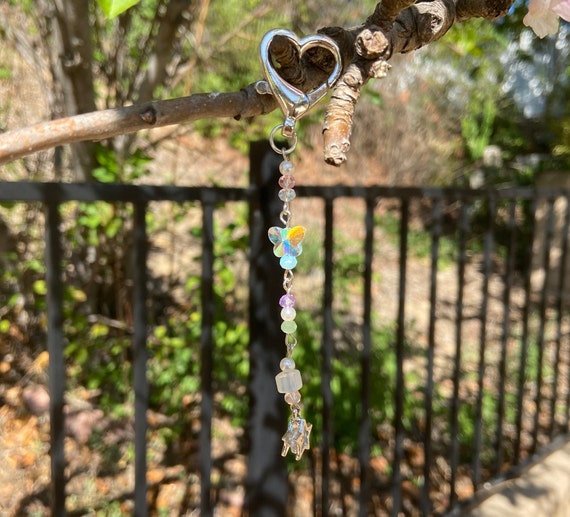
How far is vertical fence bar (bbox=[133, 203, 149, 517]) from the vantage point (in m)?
1.31

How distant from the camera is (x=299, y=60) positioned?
622 mm

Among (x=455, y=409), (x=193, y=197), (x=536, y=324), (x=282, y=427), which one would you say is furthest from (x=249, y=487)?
(x=536, y=324)

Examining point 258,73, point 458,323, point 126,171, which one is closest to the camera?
point 458,323

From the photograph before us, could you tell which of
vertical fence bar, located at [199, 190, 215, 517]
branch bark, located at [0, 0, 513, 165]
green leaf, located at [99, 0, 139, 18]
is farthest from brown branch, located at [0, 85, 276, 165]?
vertical fence bar, located at [199, 190, 215, 517]

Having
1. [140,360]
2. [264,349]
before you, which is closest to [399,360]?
[264,349]

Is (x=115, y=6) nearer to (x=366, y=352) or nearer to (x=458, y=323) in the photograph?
(x=366, y=352)

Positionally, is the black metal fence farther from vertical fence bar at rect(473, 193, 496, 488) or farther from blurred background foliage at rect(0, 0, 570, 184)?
blurred background foliage at rect(0, 0, 570, 184)

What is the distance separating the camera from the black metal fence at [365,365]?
4.36ft

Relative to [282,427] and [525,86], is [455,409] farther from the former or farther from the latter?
[525,86]

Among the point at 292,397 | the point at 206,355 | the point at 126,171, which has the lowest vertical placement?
the point at 206,355

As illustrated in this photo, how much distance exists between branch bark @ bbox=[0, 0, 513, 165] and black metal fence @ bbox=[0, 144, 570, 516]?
1.57ft

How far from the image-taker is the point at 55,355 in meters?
1.20

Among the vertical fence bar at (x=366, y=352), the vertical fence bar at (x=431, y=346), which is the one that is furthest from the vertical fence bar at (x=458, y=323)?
the vertical fence bar at (x=366, y=352)

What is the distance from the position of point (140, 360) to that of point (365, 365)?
2.54 ft
